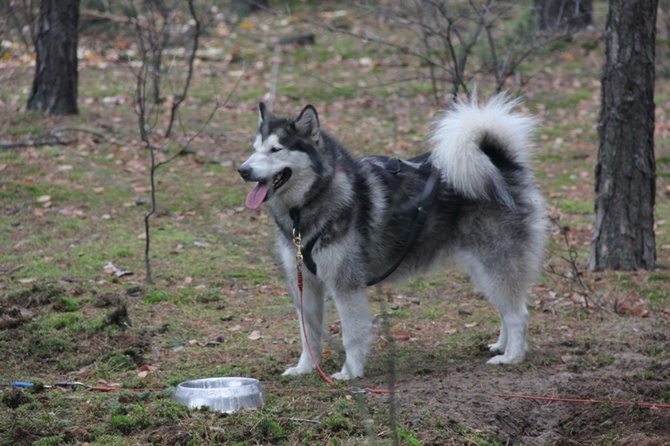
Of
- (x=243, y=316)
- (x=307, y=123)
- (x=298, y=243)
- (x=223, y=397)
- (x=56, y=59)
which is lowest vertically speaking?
(x=243, y=316)

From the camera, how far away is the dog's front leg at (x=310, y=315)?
14.2ft

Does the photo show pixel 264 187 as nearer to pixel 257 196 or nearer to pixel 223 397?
pixel 257 196

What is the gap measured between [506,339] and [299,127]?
1.79 m

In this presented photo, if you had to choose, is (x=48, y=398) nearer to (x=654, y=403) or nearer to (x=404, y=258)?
(x=404, y=258)

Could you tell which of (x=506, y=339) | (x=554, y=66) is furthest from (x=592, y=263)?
(x=554, y=66)

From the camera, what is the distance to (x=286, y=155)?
4148 mm

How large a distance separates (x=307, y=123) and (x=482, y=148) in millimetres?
1052

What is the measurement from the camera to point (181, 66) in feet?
43.7

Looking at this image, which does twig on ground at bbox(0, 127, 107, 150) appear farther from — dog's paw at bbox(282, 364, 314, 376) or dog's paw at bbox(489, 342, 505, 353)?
dog's paw at bbox(489, 342, 505, 353)

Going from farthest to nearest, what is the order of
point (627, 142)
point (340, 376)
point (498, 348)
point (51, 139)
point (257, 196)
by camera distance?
point (51, 139)
point (627, 142)
point (498, 348)
point (340, 376)
point (257, 196)

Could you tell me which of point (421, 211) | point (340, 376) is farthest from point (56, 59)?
point (340, 376)

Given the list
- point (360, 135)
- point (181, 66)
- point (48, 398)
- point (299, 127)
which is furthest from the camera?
point (181, 66)

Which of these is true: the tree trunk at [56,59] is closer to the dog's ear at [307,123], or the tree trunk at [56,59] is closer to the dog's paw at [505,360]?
the dog's ear at [307,123]

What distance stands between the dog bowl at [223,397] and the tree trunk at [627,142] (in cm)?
363
